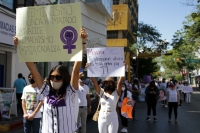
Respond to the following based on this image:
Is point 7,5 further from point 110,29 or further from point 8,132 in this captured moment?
point 110,29

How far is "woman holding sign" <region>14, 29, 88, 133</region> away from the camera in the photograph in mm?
3285

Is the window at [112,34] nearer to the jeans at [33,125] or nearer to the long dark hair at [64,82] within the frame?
the jeans at [33,125]

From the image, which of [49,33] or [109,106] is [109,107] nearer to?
[109,106]

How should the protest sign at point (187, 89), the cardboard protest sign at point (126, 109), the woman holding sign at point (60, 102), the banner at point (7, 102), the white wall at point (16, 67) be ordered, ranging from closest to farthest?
the woman holding sign at point (60, 102)
the cardboard protest sign at point (126, 109)
the banner at point (7, 102)
the white wall at point (16, 67)
the protest sign at point (187, 89)

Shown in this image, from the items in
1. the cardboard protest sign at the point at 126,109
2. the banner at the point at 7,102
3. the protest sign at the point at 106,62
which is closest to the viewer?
the protest sign at the point at 106,62

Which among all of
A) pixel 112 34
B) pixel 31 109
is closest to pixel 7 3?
pixel 31 109

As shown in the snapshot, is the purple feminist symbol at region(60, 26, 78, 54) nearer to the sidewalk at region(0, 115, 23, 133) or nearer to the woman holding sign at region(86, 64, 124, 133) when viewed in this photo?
the woman holding sign at region(86, 64, 124, 133)

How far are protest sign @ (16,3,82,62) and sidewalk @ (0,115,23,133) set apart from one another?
5.95 metres

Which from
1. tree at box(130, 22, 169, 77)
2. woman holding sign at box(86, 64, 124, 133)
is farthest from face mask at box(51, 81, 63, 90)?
tree at box(130, 22, 169, 77)

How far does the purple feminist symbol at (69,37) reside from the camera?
3602 millimetres

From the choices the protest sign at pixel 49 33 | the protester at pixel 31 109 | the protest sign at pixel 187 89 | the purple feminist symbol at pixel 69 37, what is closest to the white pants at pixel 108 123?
the protester at pixel 31 109

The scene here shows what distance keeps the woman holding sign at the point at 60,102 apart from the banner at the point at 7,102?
7602 mm

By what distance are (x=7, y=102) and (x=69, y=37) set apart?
7.80 m

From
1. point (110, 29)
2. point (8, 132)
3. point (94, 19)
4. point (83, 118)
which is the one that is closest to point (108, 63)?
point (83, 118)
